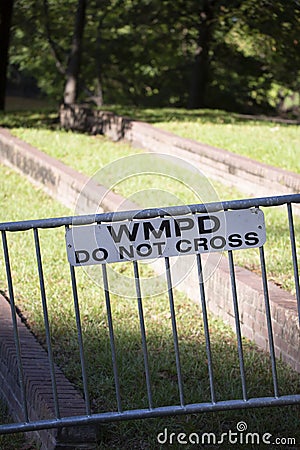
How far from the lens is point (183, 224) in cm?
409

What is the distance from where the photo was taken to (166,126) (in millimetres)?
14289

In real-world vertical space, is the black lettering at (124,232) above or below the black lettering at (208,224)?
below

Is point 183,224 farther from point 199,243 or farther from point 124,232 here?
point 124,232

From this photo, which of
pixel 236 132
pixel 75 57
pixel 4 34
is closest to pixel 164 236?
pixel 236 132

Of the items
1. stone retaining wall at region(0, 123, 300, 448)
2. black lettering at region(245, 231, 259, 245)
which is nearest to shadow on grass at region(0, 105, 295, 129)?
stone retaining wall at region(0, 123, 300, 448)

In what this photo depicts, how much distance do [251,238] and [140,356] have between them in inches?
67.3

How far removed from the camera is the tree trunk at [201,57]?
869 inches

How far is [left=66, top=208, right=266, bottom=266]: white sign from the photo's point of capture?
405cm

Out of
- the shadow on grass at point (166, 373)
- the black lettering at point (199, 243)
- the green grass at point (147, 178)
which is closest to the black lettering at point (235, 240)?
the black lettering at point (199, 243)

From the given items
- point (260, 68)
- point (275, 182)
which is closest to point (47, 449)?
point (275, 182)

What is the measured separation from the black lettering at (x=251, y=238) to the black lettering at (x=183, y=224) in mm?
272

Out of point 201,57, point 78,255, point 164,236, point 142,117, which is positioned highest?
point 201,57

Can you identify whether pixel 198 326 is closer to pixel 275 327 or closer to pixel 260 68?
pixel 275 327

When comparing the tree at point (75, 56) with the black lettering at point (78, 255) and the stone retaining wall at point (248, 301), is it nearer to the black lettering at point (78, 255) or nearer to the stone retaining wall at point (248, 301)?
the stone retaining wall at point (248, 301)
